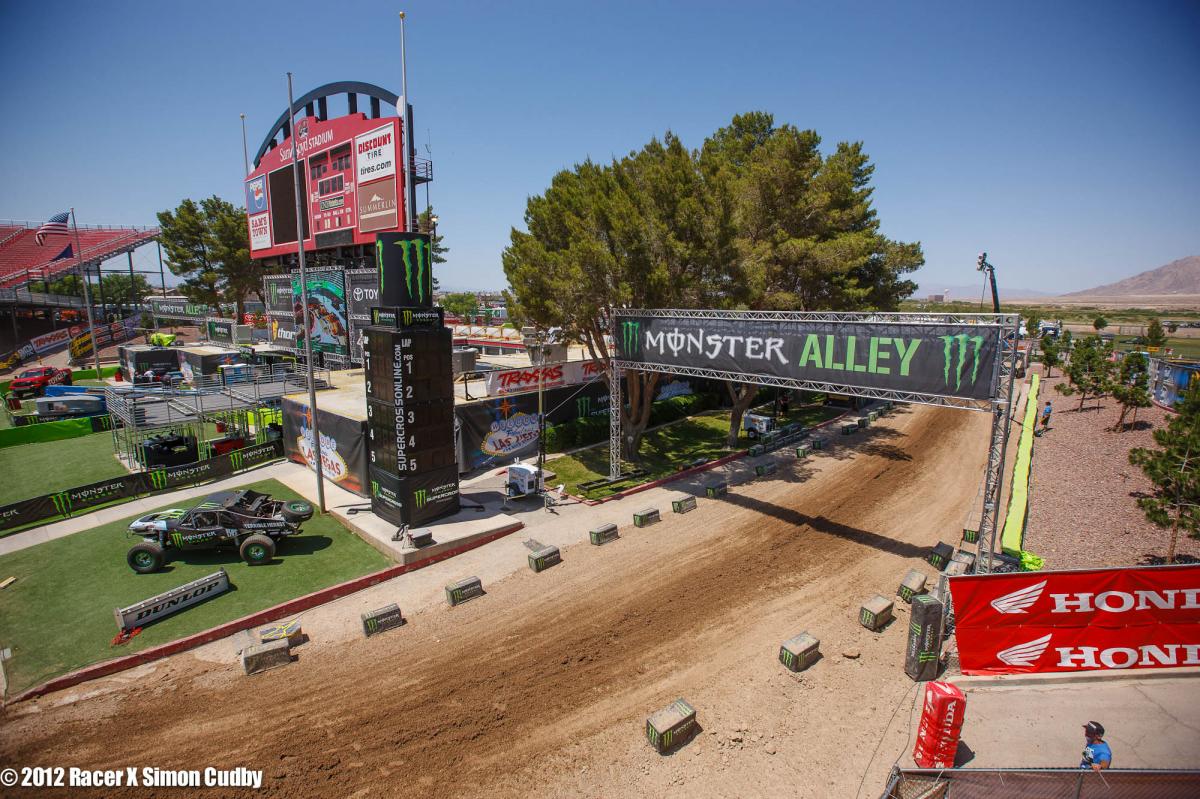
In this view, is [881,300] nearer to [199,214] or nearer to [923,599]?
[923,599]

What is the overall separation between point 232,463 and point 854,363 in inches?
1075

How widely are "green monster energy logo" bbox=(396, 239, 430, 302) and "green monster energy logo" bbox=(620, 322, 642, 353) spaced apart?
8.96 meters

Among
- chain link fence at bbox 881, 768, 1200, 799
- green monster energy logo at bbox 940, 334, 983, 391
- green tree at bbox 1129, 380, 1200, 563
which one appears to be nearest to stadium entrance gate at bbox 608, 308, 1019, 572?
green monster energy logo at bbox 940, 334, 983, 391

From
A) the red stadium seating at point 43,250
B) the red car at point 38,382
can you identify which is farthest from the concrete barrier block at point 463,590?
the red stadium seating at point 43,250

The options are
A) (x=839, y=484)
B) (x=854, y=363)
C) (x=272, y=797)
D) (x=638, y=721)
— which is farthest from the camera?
(x=839, y=484)

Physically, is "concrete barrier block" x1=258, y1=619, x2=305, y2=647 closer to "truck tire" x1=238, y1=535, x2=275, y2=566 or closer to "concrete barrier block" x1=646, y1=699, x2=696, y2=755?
"truck tire" x1=238, y1=535, x2=275, y2=566

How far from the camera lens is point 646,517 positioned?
19.8m

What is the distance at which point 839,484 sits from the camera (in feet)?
78.6

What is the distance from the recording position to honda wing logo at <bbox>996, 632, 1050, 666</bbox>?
11375 millimetres

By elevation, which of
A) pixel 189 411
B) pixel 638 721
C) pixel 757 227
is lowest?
pixel 638 721

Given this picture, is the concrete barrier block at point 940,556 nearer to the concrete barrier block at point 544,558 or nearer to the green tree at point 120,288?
the concrete barrier block at point 544,558

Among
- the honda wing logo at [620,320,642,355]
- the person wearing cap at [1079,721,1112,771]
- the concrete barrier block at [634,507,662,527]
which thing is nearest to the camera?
the person wearing cap at [1079,721,1112,771]

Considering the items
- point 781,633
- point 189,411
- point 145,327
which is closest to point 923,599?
point 781,633

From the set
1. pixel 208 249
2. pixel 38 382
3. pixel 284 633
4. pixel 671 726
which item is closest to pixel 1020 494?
pixel 671 726
